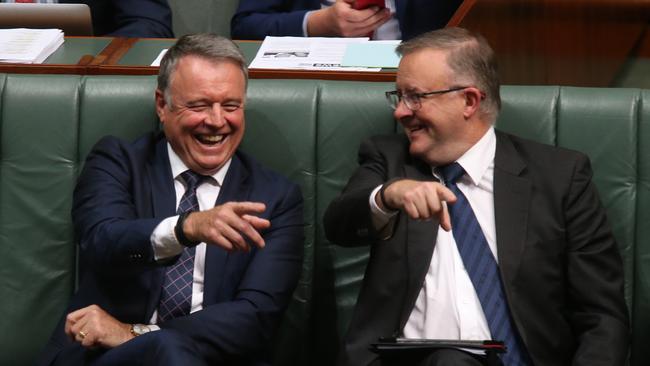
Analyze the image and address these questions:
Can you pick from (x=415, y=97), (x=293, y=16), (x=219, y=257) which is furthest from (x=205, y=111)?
(x=293, y=16)

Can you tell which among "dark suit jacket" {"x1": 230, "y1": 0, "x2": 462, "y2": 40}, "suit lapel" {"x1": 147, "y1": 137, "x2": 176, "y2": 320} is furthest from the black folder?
"dark suit jacket" {"x1": 230, "y1": 0, "x2": 462, "y2": 40}

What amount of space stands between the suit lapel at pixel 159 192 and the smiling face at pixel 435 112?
0.49m

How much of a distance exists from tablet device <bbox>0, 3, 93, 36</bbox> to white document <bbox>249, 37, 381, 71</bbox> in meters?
0.49

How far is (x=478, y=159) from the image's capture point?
243 cm

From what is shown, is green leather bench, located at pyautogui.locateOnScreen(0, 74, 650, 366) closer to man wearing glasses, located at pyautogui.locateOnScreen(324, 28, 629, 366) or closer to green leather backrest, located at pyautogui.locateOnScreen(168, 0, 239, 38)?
man wearing glasses, located at pyautogui.locateOnScreen(324, 28, 629, 366)

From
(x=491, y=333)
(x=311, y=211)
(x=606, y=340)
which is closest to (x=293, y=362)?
(x=311, y=211)

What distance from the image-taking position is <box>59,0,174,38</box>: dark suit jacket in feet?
11.8

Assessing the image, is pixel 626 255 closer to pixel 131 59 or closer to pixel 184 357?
pixel 184 357

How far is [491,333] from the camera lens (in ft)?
7.56

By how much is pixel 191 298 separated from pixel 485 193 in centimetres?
62

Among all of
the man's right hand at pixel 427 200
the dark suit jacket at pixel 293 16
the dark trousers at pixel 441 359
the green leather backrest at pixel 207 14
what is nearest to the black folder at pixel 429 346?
the dark trousers at pixel 441 359

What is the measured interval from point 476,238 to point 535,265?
0.12 meters

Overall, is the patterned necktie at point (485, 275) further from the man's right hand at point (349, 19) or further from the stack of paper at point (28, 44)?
the stack of paper at point (28, 44)

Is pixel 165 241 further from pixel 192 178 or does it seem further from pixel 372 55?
pixel 372 55
